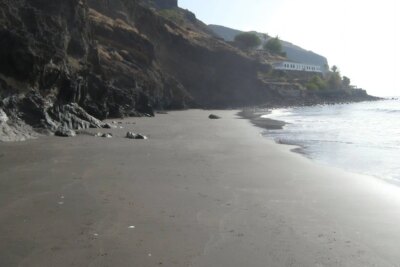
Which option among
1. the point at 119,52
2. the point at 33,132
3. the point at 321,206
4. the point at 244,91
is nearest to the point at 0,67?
the point at 33,132

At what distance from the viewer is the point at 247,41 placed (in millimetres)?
174250

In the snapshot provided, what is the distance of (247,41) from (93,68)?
140m

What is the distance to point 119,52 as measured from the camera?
199 feet

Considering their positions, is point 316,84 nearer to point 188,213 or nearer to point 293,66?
point 293,66

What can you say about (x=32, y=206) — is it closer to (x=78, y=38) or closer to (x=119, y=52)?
(x=78, y=38)

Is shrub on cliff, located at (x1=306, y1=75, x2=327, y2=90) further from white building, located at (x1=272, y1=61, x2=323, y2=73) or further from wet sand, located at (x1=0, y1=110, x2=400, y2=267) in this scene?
wet sand, located at (x1=0, y1=110, x2=400, y2=267)

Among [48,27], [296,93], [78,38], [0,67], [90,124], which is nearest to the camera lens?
[0,67]

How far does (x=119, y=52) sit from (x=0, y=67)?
39700mm

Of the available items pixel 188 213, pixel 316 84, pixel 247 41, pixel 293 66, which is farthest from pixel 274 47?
pixel 188 213

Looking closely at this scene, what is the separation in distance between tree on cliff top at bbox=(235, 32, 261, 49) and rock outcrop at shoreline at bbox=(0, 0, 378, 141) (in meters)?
73.0

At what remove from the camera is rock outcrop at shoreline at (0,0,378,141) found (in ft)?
73.2

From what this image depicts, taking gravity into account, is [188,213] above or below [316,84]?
below

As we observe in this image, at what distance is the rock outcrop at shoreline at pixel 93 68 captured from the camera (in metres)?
22.3

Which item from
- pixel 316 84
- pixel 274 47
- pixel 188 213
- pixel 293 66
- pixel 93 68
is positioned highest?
pixel 274 47
